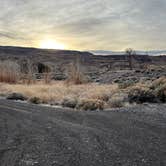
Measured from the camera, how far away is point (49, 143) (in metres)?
7.34

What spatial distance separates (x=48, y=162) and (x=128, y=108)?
7.16 metres

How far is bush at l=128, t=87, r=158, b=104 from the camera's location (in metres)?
14.5

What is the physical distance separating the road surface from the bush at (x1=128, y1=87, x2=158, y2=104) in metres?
2.83

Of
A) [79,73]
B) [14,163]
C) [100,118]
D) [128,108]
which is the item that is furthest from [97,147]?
[79,73]

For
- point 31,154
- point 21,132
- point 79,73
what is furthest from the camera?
point 79,73

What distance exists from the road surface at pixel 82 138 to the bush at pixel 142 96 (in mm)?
2833

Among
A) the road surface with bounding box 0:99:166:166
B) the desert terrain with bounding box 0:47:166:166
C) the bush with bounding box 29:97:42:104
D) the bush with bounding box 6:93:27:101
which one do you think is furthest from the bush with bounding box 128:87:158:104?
the bush with bounding box 6:93:27:101

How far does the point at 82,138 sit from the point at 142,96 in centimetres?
740

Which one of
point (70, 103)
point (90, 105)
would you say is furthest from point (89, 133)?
point (70, 103)

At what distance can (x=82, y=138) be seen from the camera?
773cm

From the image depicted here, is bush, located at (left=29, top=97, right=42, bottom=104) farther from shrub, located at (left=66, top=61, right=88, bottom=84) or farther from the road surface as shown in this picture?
shrub, located at (left=66, top=61, right=88, bottom=84)

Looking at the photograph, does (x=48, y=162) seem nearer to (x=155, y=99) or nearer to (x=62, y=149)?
(x=62, y=149)

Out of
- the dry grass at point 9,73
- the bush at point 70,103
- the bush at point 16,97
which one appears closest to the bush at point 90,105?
the bush at point 70,103

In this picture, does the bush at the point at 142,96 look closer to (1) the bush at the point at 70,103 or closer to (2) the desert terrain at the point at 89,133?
(2) the desert terrain at the point at 89,133
